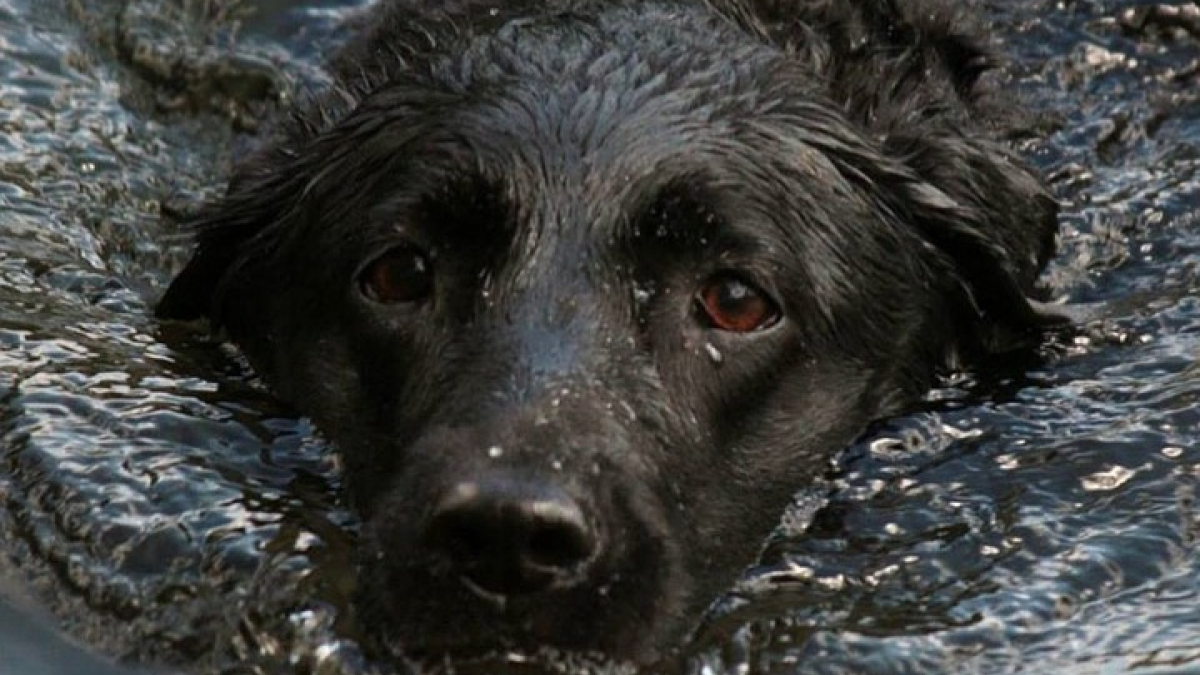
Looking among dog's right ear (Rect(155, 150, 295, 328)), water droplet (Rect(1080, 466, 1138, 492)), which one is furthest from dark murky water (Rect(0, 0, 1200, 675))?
dog's right ear (Rect(155, 150, 295, 328))

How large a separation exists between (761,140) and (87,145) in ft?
8.52

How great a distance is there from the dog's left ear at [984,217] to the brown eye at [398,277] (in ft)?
3.58

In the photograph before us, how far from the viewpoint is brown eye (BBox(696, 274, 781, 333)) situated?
201 inches

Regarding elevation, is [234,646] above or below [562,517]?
below

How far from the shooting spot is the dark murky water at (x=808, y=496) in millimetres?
4660

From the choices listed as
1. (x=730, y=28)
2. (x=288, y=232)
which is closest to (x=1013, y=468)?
(x=730, y=28)

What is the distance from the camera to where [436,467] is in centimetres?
449

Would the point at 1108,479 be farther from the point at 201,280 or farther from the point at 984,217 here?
the point at 201,280

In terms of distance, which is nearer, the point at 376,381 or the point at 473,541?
the point at 473,541

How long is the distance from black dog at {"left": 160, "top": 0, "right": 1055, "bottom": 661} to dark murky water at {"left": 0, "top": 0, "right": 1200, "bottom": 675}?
0.46 feet

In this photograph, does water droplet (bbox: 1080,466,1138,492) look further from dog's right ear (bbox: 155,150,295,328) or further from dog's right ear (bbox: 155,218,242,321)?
dog's right ear (bbox: 155,218,242,321)

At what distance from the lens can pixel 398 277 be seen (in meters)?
5.21

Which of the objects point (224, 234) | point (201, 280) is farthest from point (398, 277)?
point (201, 280)

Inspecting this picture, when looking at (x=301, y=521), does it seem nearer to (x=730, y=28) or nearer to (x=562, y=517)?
(x=562, y=517)
